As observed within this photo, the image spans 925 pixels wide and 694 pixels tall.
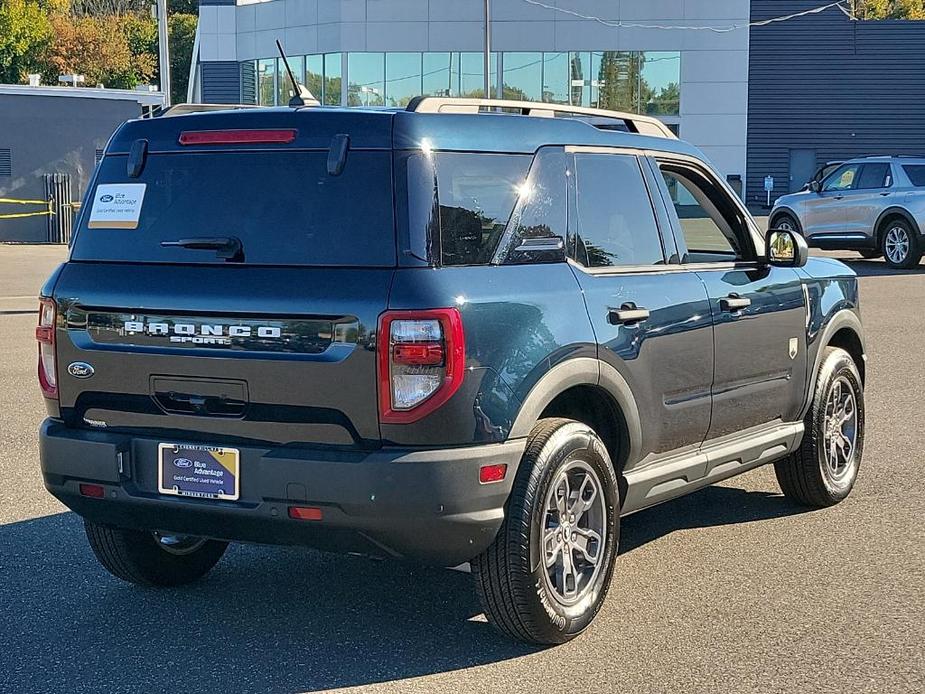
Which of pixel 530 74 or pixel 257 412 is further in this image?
pixel 530 74

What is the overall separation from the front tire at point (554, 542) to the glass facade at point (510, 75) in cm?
4469

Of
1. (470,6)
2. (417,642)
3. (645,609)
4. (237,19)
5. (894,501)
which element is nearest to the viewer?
(417,642)

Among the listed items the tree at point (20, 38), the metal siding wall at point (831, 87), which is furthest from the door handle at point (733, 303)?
the tree at point (20, 38)

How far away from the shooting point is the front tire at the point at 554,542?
15.6 ft

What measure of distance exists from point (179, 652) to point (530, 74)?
151 feet

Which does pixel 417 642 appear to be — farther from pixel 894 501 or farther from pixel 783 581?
pixel 894 501

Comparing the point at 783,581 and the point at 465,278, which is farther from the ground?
the point at 465,278

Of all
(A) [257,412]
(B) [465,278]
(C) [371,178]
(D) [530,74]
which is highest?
(D) [530,74]

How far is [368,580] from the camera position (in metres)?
5.81

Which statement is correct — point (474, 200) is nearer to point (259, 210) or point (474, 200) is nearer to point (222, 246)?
point (259, 210)

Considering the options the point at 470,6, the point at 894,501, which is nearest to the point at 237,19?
the point at 470,6

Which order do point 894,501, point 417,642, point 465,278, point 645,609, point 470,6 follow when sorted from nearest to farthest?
point 465,278 < point 417,642 < point 645,609 < point 894,501 < point 470,6

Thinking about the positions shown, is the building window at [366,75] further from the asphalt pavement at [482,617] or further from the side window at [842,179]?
the asphalt pavement at [482,617]

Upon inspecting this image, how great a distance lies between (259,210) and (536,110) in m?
1.27
